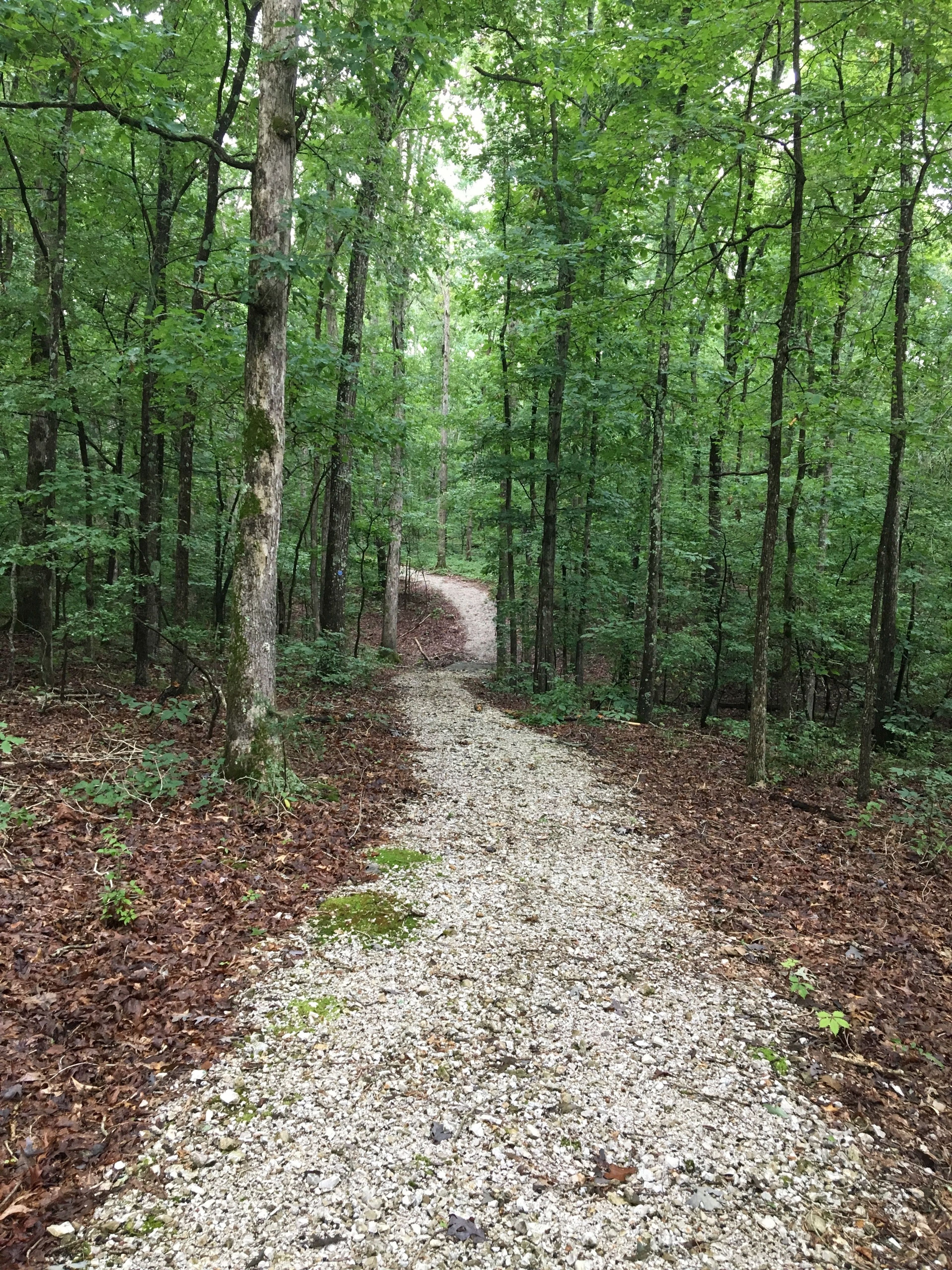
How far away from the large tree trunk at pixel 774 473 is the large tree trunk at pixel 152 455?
7816mm

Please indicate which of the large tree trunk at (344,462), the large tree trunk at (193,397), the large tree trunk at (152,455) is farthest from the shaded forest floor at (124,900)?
the large tree trunk at (344,462)

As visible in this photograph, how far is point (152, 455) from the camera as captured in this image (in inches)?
375

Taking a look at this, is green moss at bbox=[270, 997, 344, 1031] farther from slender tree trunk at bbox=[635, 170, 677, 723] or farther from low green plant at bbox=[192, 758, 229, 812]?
slender tree trunk at bbox=[635, 170, 677, 723]

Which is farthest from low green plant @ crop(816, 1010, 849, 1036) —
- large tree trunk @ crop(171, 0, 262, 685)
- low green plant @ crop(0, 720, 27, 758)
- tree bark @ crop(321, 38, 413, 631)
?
tree bark @ crop(321, 38, 413, 631)

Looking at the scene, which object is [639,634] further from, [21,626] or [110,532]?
[21,626]

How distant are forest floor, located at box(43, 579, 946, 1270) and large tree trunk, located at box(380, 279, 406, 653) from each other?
455 inches

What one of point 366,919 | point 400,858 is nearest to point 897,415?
point 400,858

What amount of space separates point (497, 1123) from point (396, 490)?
46.6 feet

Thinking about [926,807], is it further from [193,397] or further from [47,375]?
[47,375]

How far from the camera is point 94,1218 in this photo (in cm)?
231

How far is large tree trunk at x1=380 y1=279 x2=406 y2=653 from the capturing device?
49.9 feet

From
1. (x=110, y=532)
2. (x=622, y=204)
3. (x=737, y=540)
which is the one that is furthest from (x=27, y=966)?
(x=737, y=540)

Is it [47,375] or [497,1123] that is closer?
[497,1123]

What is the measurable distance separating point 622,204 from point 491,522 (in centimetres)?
766
